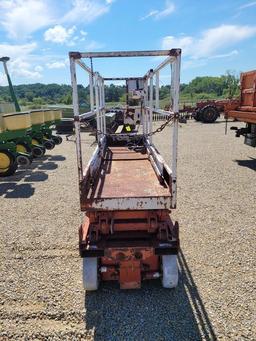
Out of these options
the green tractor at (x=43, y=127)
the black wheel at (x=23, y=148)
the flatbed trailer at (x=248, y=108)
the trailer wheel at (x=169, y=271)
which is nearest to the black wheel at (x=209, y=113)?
the flatbed trailer at (x=248, y=108)

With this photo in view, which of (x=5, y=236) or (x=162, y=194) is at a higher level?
(x=162, y=194)

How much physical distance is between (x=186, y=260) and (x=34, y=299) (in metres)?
1.89

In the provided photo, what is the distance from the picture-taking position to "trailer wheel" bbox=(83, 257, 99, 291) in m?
3.28

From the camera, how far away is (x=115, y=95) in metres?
11.3

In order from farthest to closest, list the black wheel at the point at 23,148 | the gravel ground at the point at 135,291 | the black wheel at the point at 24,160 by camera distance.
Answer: the black wheel at the point at 23,148 < the black wheel at the point at 24,160 < the gravel ground at the point at 135,291

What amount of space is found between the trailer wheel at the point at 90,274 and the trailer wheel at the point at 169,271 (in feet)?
2.36

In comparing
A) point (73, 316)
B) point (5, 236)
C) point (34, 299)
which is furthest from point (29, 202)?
point (73, 316)

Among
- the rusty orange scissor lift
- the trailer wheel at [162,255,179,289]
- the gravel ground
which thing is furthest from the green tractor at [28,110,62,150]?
the trailer wheel at [162,255,179,289]

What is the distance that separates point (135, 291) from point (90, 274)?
55cm

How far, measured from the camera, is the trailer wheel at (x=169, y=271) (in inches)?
130

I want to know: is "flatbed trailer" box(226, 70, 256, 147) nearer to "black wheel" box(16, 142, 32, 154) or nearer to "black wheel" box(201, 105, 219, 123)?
"black wheel" box(16, 142, 32, 154)

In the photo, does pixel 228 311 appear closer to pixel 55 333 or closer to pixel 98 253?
pixel 98 253

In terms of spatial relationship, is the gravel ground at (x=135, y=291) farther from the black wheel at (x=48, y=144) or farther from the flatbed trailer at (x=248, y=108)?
the black wheel at (x=48, y=144)

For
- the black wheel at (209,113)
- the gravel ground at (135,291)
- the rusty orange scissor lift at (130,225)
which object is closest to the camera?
the gravel ground at (135,291)
